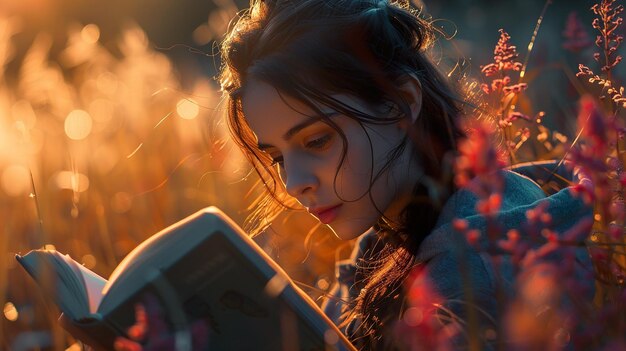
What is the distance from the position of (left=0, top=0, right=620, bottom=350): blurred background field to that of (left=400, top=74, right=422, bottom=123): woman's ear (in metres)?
0.26

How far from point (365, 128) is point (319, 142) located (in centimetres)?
11

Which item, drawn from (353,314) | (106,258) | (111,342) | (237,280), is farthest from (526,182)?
(106,258)

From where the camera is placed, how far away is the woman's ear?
6.97 feet

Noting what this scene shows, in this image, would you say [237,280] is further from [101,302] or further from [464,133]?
[464,133]

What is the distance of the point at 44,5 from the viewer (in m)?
15.4

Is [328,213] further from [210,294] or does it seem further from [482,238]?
[210,294]

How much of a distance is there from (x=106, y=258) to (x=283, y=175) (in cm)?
144

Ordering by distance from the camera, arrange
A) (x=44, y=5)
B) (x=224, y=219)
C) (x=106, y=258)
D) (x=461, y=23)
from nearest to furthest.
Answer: (x=224, y=219), (x=106, y=258), (x=461, y=23), (x=44, y=5)

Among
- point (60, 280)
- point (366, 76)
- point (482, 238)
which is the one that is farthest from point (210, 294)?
point (366, 76)

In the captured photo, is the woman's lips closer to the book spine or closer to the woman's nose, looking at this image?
the woman's nose

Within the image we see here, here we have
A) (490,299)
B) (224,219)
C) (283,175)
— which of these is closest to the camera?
(224,219)

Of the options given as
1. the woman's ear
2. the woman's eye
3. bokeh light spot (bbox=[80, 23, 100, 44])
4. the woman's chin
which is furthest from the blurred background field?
the woman's eye

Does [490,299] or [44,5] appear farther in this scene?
[44,5]

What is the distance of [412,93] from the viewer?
7.00 feet
